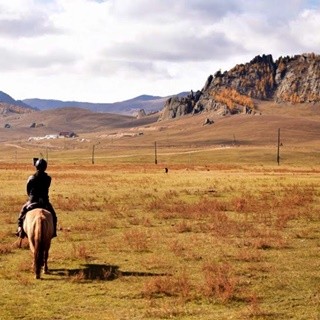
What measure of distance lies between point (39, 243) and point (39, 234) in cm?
25

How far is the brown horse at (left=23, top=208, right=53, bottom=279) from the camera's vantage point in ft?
47.9

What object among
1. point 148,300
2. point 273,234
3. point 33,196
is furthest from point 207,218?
point 148,300

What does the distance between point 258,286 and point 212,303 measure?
2.10m

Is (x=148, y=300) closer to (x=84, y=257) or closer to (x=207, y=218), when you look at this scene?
(x=84, y=257)

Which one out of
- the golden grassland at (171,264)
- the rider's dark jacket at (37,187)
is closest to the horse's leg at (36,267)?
the golden grassland at (171,264)

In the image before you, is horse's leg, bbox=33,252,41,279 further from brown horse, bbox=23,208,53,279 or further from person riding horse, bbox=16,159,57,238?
person riding horse, bbox=16,159,57,238

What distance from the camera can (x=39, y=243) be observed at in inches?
574

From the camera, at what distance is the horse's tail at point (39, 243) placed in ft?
47.8

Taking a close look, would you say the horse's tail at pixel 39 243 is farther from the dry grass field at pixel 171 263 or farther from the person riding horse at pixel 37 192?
the person riding horse at pixel 37 192

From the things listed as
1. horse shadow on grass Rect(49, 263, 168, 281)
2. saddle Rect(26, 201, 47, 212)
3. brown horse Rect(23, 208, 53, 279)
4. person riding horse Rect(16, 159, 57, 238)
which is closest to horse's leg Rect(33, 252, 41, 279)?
brown horse Rect(23, 208, 53, 279)

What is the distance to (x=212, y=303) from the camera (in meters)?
12.5

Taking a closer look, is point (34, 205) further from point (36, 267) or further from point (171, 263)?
point (171, 263)

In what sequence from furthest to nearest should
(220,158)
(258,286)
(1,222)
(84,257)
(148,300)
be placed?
(220,158) < (1,222) < (84,257) < (258,286) < (148,300)

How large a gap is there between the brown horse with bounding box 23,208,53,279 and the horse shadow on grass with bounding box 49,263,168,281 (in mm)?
770
